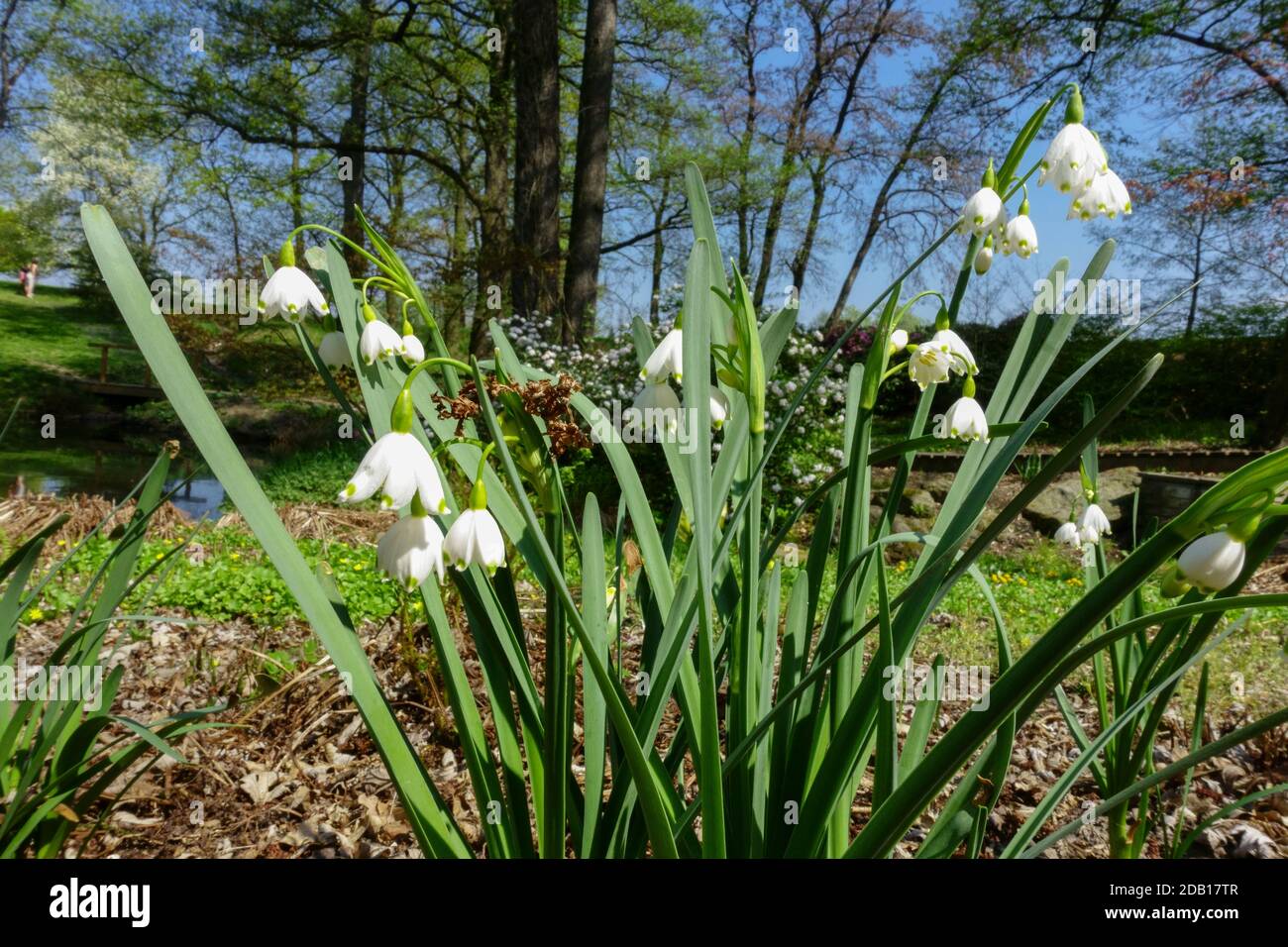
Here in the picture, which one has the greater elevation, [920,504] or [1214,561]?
[1214,561]

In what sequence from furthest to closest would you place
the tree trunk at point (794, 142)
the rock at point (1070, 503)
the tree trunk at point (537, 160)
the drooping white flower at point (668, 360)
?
the tree trunk at point (794, 142) < the tree trunk at point (537, 160) < the rock at point (1070, 503) < the drooping white flower at point (668, 360)

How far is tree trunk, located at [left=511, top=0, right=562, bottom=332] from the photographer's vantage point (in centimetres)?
720

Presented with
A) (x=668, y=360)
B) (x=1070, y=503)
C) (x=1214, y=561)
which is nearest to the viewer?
(x=1214, y=561)

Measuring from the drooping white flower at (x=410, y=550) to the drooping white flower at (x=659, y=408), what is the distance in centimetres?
31

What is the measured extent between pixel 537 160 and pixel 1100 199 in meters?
7.06

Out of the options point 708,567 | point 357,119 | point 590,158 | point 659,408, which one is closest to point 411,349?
point 659,408

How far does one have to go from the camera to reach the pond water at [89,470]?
665 cm

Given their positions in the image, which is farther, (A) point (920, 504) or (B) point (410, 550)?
(A) point (920, 504)

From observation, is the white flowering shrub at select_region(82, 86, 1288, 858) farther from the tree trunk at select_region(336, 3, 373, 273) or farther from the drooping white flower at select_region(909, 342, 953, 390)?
the tree trunk at select_region(336, 3, 373, 273)

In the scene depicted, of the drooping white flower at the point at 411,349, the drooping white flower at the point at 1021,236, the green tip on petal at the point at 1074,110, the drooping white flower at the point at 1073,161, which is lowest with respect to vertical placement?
the drooping white flower at the point at 411,349

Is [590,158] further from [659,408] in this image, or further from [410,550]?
[410,550]

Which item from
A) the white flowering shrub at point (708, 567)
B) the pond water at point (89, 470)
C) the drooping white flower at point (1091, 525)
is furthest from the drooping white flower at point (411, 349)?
the pond water at point (89, 470)

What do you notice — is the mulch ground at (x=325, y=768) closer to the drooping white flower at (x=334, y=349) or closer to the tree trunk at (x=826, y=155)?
the drooping white flower at (x=334, y=349)

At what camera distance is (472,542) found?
0.72m
